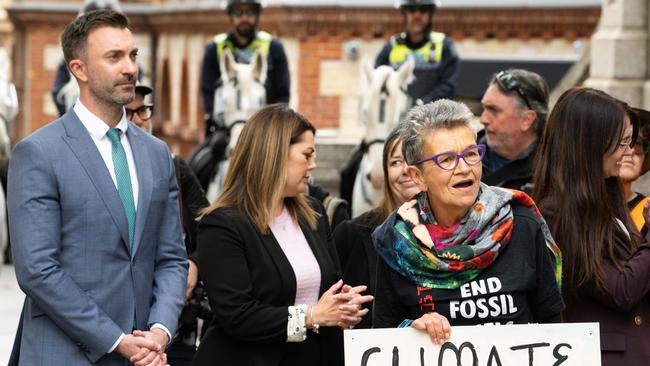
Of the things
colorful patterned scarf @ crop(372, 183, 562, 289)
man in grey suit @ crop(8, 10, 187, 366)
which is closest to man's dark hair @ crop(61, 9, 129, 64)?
man in grey suit @ crop(8, 10, 187, 366)

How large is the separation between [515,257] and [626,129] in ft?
3.20

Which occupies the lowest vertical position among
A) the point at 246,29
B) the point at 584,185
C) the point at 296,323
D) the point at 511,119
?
the point at 296,323

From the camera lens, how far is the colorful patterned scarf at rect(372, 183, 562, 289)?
555 cm

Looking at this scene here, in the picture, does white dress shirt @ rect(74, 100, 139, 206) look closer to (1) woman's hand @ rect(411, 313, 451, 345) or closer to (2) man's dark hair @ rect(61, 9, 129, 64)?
(2) man's dark hair @ rect(61, 9, 129, 64)

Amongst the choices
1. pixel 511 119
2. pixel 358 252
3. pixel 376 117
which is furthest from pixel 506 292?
pixel 376 117

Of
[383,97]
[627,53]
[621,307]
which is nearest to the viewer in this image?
[621,307]

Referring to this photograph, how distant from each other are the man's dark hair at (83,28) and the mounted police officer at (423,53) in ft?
25.8

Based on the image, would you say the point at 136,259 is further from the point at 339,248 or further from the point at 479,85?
the point at 479,85

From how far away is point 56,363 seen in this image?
6.10m

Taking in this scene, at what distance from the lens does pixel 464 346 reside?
5617 millimetres

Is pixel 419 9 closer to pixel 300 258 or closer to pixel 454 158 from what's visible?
pixel 300 258

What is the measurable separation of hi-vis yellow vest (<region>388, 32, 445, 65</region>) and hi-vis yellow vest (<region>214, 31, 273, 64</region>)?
3.73 ft

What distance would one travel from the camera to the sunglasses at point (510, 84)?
862cm

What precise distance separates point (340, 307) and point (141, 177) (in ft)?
2.87
